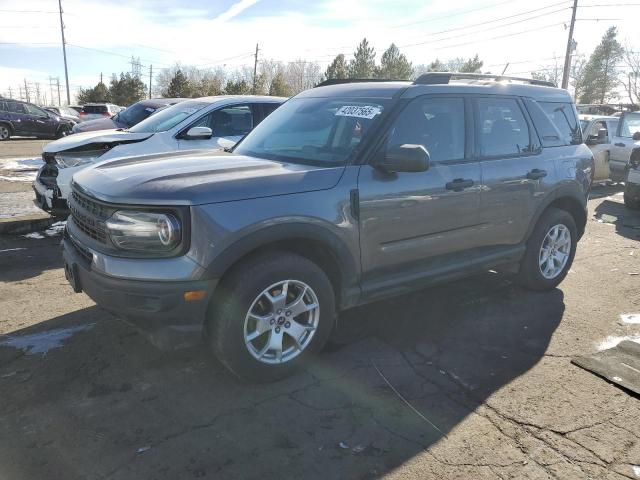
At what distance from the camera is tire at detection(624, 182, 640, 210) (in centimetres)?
955

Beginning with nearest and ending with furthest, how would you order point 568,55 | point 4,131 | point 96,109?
point 4,131 < point 96,109 < point 568,55

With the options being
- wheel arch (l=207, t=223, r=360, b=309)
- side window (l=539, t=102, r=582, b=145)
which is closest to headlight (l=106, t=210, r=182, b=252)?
wheel arch (l=207, t=223, r=360, b=309)

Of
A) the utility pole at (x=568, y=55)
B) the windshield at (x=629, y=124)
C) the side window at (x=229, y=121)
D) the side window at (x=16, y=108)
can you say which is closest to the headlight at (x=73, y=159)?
the side window at (x=229, y=121)

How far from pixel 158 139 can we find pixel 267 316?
448 cm

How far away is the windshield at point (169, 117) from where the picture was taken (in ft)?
23.9

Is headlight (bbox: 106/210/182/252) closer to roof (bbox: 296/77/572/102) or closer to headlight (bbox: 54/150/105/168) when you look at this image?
roof (bbox: 296/77/572/102)

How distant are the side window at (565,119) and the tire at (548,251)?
79 cm

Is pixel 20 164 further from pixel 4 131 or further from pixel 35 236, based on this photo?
pixel 4 131

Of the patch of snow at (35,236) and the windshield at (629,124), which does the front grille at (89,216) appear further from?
the windshield at (629,124)

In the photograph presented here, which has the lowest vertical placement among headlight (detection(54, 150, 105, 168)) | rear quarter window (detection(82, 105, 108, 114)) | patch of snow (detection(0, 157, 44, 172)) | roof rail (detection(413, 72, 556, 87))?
patch of snow (detection(0, 157, 44, 172))

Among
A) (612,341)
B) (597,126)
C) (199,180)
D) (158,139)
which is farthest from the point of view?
(597,126)

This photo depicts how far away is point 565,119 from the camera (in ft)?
17.1

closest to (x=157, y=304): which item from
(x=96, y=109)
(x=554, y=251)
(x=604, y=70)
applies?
(x=554, y=251)

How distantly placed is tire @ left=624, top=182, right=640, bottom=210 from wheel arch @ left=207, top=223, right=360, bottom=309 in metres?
8.39
